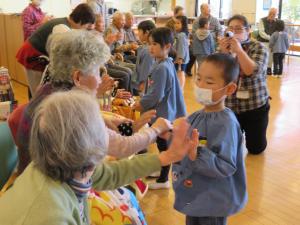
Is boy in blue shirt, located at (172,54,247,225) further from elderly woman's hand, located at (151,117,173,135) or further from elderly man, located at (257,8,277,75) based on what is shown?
elderly man, located at (257,8,277,75)

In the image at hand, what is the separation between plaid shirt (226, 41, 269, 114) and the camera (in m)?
3.16

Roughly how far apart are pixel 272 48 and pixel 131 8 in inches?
212

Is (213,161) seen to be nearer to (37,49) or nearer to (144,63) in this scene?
(37,49)

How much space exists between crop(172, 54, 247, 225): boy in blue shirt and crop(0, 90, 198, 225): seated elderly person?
59 centimetres

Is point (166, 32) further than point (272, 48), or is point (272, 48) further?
point (272, 48)

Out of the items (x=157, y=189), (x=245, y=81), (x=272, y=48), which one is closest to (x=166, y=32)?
(x=245, y=81)

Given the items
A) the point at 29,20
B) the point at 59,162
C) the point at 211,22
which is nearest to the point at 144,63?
the point at 29,20

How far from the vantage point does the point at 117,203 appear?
1900mm

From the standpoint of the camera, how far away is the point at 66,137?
3.12 ft

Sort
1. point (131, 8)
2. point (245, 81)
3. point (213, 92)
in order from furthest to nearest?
1. point (131, 8)
2. point (245, 81)
3. point (213, 92)

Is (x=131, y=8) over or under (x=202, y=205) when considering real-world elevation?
over

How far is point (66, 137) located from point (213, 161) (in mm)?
751

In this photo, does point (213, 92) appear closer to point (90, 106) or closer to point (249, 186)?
point (90, 106)

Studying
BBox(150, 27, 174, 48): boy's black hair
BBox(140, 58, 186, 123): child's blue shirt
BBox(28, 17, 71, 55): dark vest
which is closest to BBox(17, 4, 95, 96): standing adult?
BBox(28, 17, 71, 55): dark vest
